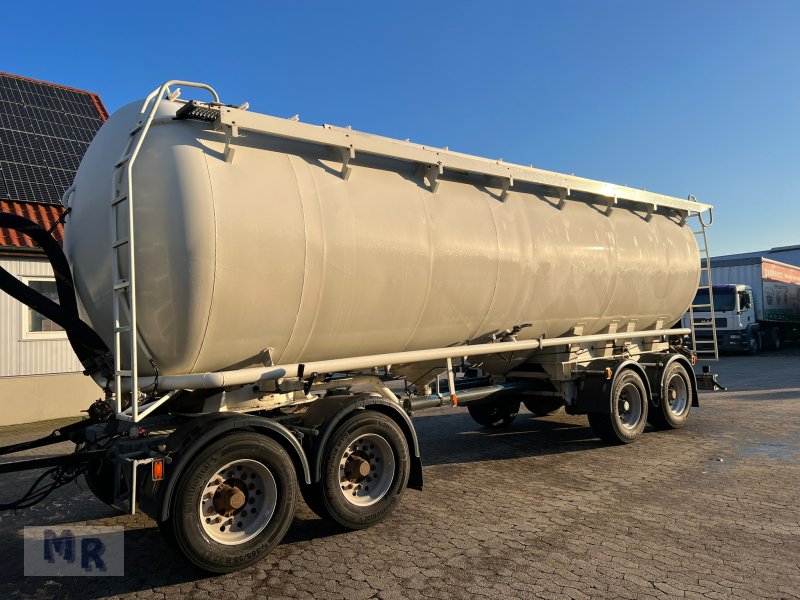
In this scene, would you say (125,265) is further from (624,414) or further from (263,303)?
(624,414)

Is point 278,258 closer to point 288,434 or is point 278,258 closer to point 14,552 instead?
point 288,434

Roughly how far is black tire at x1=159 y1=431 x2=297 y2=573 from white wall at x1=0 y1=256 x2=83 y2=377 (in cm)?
868

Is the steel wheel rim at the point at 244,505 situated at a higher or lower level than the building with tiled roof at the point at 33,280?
lower

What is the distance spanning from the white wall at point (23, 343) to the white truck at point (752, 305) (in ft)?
66.6

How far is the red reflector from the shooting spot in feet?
14.1

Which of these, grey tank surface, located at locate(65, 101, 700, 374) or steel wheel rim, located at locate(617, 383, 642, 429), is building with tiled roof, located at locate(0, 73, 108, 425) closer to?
grey tank surface, located at locate(65, 101, 700, 374)

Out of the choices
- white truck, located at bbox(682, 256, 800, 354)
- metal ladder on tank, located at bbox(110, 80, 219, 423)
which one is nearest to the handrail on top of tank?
metal ladder on tank, located at bbox(110, 80, 219, 423)

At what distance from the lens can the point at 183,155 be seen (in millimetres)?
4664

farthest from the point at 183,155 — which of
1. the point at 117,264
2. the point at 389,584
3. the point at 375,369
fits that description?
the point at 389,584

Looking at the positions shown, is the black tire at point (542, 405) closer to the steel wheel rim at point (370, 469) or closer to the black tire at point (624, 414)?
the black tire at point (624, 414)

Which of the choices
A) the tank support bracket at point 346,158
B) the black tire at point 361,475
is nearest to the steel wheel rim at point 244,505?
the black tire at point 361,475

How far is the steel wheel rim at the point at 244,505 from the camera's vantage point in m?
4.66

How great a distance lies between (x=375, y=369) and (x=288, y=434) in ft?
5.75

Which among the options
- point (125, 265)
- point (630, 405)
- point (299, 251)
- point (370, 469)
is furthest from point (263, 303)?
point (630, 405)
